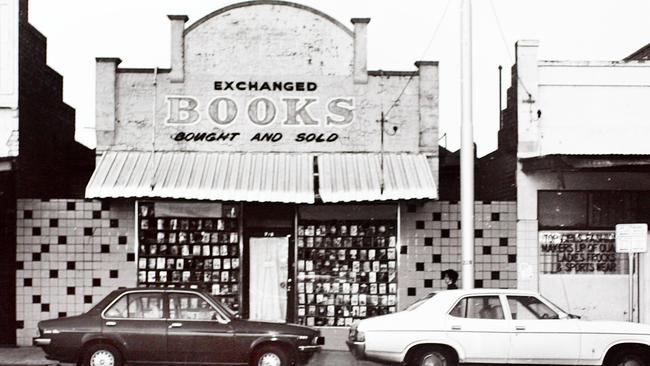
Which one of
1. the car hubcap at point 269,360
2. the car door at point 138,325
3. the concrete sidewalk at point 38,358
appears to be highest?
the car door at point 138,325

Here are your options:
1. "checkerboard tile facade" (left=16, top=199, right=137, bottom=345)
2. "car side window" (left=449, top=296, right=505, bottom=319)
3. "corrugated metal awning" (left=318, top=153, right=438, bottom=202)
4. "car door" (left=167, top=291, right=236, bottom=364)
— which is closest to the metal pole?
"car side window" (left=449, top=296, right=505, bottom=319)

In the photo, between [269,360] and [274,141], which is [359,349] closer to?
[269,360]

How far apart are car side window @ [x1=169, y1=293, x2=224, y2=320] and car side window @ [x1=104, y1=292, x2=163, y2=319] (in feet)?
0.65

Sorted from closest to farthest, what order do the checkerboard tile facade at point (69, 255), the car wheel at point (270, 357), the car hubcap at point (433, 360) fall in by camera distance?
the car hubcap at point (433, 360) < the car wheel at point (270, 357) < the checkerboard tile facade at point (69, 255)

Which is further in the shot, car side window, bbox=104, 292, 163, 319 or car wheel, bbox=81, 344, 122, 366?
car side window, bbox=104, 292, 163, 319

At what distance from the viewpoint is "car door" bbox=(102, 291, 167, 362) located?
42.3 ft

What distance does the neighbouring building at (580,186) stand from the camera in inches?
664

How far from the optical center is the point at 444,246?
16.9 metres

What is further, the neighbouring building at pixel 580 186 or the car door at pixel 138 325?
the neighbouring building at pixel 580 186

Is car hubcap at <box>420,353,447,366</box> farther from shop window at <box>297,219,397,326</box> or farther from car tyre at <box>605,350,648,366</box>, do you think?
shop window at <box>297,219,397,326</box>

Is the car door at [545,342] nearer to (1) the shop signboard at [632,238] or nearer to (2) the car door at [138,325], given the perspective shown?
(1) the shop signboard at [632,238]

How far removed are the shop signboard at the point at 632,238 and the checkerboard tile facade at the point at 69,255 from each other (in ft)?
29.6

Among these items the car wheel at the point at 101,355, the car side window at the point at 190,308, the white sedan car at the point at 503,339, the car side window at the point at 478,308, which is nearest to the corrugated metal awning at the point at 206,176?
the car side window at the point at 190,308

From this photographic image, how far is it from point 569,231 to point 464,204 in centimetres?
385
